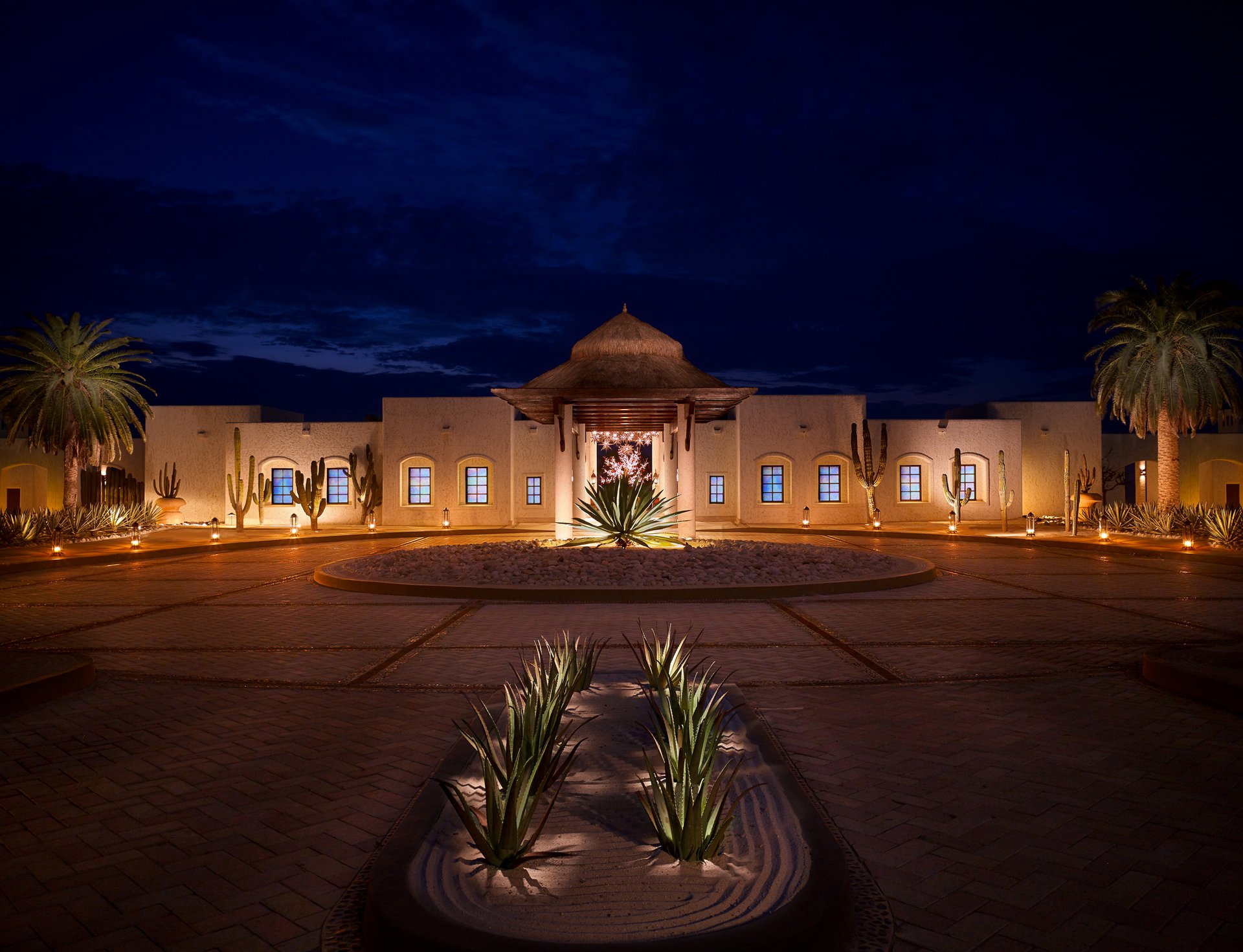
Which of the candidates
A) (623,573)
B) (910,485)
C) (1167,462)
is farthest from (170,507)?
(1167,462)

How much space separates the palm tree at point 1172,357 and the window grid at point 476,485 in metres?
17.3

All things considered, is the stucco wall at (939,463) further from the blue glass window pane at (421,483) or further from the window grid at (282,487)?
the window grid at (282,487)

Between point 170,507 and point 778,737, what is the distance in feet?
83.2

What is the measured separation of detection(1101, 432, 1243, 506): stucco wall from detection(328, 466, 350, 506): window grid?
26210 mm

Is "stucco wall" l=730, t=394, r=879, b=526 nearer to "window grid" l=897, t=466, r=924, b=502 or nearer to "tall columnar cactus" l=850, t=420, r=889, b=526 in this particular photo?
"tall columnar cactus" l=850, t=420, r=889, b=526

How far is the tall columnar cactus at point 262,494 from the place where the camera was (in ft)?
80.5

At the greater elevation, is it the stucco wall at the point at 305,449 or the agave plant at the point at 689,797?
the stucco wall at the point at 305,449

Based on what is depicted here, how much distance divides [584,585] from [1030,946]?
304 inches

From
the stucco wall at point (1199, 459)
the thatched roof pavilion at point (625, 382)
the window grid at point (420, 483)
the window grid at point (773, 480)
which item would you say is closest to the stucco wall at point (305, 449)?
the window grid at point (420, 483)

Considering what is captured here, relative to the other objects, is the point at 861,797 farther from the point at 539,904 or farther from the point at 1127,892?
the point at 539,904

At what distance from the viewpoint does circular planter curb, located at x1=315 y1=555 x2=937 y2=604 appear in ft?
32.0

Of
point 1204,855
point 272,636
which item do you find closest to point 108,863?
point 1204,855

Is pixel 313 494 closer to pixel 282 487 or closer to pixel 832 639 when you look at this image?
pixel 282 487

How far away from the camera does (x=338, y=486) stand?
1039 inches
